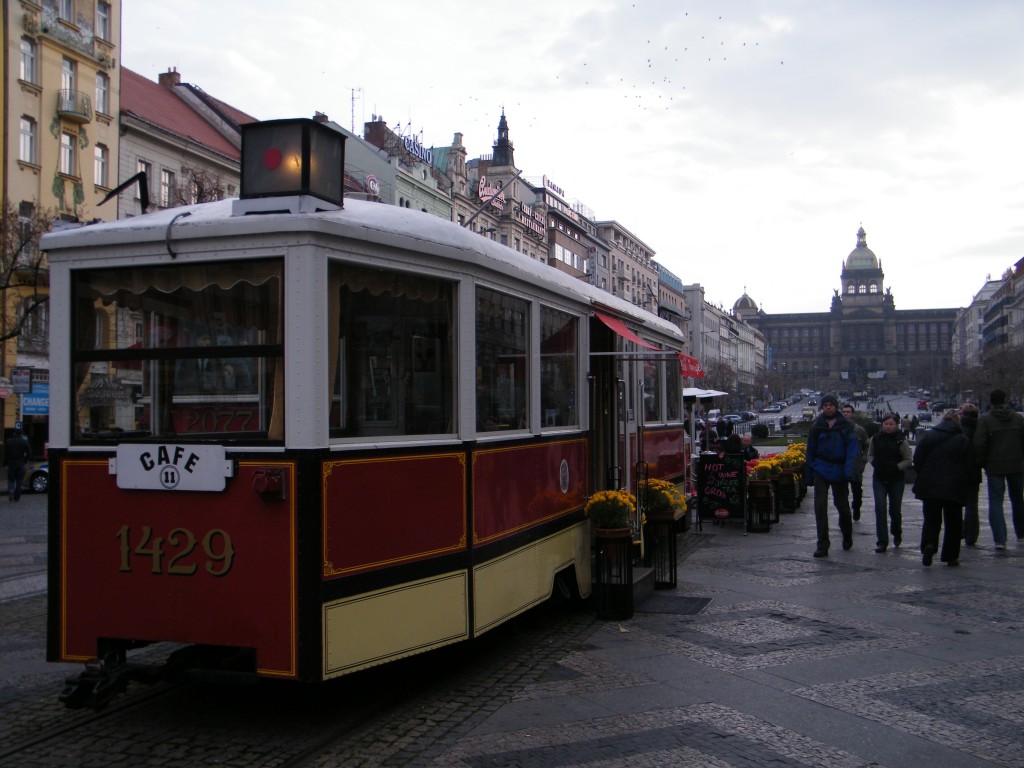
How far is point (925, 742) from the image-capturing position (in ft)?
18.5

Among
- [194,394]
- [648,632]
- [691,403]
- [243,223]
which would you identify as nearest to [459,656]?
Result: [648,632]

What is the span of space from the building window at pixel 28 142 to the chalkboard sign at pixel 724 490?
29.6m

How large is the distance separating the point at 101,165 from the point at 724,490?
31833mm

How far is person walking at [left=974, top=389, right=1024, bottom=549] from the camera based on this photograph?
41.3ft

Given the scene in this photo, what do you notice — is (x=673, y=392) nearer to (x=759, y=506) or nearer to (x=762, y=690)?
(x=759, y=506)

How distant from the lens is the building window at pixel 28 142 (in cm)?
3669

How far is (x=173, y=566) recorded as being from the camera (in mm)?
5734

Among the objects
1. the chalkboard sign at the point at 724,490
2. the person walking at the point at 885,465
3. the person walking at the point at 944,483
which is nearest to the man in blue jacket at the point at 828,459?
the person walking at the point at 885,465

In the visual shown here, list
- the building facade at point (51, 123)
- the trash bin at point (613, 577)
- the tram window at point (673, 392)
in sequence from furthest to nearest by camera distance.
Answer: the building facade at point (51, 123)
the tram window at point (673, 392)
the trash bin at point (613, 577)

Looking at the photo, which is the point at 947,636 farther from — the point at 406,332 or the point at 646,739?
the point at 406,332

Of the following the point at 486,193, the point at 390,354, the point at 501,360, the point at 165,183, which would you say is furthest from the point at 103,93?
the point at 390,354

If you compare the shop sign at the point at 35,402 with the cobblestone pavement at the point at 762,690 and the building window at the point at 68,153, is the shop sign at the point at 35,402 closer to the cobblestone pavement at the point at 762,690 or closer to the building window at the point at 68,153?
the building window at the point at 68,153

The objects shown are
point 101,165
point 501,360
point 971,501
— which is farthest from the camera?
point 101,165

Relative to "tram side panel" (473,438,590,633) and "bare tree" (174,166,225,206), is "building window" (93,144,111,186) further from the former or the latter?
"tram side panel" (473,438,590,633)
